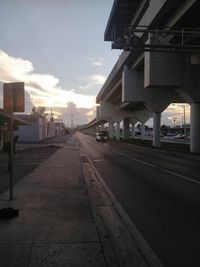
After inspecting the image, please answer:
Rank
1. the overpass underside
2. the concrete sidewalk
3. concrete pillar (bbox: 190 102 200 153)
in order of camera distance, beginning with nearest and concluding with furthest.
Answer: the concrete sidewalk < the overpass underside < concrete pillar (bbox: 190 102 200 153)

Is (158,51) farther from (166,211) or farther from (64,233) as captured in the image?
(64,233)

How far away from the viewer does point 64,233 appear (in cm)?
739

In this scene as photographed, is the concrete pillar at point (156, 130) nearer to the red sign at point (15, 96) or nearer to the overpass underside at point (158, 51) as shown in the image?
the overpass underside at point (158, 51)

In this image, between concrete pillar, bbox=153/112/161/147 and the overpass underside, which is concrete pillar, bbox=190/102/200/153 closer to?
the overpass underside

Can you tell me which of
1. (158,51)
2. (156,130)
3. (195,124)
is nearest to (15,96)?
(158,51)

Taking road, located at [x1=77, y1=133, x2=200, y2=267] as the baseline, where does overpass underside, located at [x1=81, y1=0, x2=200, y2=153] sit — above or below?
above

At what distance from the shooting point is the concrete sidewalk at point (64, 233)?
595cm

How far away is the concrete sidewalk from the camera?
5949mm

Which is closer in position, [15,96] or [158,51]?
[15,96]

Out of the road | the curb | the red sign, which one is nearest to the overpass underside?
the road

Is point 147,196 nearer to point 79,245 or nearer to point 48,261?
point 79,245

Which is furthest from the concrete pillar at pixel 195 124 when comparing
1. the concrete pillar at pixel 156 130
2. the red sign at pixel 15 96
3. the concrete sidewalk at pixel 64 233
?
the red sign at pixel 15 96

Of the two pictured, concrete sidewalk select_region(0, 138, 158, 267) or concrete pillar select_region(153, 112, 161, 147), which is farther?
concrete pillar select_region(153, 112, 161, 147)

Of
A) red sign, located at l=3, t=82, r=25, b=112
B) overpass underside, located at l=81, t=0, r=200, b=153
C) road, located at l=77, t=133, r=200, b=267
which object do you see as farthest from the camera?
overpass underside, located at l=81, t=0, r=200, b=153
